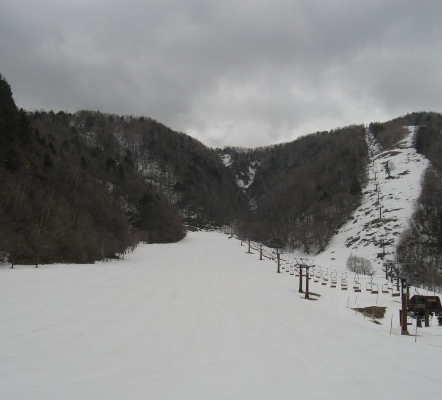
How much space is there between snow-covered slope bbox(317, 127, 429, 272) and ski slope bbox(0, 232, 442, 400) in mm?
43695

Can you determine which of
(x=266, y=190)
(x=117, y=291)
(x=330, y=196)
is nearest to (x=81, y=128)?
(x=266, y=190)

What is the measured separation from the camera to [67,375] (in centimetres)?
591

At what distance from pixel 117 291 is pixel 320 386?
1227 centimetres

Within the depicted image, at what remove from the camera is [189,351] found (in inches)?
313

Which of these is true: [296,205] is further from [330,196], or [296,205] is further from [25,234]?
[25,234]

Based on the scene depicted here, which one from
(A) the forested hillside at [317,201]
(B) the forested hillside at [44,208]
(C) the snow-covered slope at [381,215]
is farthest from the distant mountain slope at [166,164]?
(B) the forested hillside at [44,208]

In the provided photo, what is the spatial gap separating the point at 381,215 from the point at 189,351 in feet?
254

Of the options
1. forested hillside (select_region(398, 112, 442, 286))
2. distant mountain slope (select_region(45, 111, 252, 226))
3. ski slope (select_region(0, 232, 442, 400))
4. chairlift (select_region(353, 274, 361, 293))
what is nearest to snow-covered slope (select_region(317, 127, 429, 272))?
forested hillside (select_region(398, 112, 442, 286))

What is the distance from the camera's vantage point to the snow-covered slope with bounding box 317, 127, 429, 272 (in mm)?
63625

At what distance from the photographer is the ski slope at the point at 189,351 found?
18.9 ft

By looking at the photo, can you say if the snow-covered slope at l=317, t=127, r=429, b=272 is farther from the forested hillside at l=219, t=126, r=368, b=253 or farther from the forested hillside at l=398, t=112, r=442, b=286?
the forested hillside at l=219, t=126, r=368, b=253

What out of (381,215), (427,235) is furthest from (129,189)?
(427,235)

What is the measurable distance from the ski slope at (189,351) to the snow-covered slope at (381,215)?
1720 inches

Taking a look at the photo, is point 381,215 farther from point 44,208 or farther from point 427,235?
point 44,208
